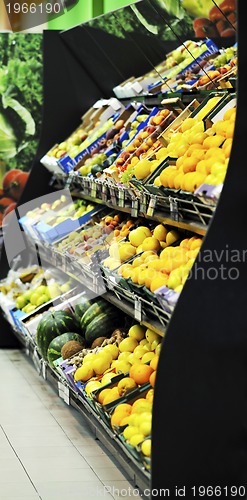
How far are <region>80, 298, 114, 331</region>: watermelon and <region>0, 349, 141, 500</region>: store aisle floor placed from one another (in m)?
0.56

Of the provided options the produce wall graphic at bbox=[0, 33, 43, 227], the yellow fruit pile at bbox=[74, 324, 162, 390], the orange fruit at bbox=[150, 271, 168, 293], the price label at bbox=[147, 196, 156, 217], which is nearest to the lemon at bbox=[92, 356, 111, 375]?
the yellow fruit pile at bbox=[74, 324, 162, 390]

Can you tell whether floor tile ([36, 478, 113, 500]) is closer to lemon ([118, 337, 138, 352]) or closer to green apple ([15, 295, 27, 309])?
lemon ([118, 337, 138, 352])

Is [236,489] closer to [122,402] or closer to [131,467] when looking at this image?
[131,467]

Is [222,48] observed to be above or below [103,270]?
above

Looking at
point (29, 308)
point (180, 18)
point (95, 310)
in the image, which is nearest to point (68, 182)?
point (29, 308)

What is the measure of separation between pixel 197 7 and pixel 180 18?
0.83ft

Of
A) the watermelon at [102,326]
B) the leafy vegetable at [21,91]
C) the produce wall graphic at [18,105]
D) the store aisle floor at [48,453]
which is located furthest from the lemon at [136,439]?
the leafy vegetable at [21,91]

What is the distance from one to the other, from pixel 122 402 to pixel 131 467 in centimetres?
35

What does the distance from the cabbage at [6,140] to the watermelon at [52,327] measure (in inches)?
143

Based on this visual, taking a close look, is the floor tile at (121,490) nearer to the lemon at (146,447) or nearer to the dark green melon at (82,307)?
the lemon at (146,447)

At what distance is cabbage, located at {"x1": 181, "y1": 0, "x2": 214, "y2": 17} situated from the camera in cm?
461

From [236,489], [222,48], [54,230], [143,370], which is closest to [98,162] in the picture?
[54,230]

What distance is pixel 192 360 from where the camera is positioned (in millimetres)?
3131

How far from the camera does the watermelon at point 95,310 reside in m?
5.39
